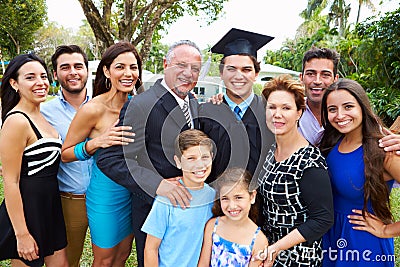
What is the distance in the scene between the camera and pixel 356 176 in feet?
6.61

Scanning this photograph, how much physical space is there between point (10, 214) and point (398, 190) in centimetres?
640

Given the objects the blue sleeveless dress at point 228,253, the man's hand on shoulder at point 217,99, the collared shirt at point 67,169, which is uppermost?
the man's hand on shoulder at point 217,99

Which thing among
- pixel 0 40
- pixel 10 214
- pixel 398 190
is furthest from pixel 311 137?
pixel 0 40

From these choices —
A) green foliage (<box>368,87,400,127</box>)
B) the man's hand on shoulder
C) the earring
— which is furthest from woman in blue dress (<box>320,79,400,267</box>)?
green foliage (<box>368,87,400,127</box>)

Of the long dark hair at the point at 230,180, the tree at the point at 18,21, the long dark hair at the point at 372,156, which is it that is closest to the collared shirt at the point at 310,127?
the long dark hair at the point at 372,156

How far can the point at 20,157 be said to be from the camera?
219cm

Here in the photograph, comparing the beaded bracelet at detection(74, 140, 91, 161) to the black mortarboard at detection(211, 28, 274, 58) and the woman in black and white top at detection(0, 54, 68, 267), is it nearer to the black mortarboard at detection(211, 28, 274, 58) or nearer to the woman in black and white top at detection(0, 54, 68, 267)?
the woman in black and white top at detection(0, 54, 68, 267)

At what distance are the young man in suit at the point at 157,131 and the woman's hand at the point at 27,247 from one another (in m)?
0.68

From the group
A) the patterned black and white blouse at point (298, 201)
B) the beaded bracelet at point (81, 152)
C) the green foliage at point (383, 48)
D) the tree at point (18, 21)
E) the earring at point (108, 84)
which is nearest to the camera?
the patterned black and white blouse at point (298, 201)

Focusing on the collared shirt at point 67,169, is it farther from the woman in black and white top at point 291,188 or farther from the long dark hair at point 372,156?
the long dark hair at point 372,156

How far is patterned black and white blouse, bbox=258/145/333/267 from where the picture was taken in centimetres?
185

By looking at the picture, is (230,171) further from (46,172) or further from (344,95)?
(46,172)

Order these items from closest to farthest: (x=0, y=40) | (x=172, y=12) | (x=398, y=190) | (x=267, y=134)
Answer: (x=267, y=134)
(x=398, y=190)
(x=172, y=12)
(x=0, y=40)

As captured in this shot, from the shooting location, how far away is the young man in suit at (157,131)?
1979mm
